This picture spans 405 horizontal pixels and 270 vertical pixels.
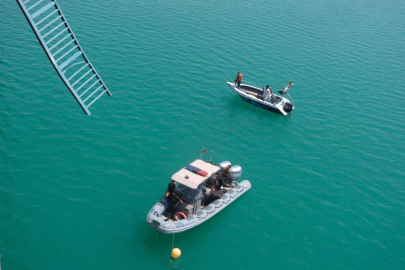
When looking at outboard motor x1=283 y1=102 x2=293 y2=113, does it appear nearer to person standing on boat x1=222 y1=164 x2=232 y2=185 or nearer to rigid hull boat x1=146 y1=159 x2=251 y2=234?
rigid hull boat x1=146 y1=159 x2=251 y2=234

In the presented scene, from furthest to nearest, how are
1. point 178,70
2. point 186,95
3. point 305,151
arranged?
point 178,70
point 186,95
point 305,151

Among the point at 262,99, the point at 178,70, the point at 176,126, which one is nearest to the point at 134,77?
the point at 178,70

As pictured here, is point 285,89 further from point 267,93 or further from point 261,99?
point 261,99

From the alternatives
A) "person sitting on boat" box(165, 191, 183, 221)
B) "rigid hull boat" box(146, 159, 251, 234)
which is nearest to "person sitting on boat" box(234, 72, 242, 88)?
"rigid hull boat" box(146, 159, 251, 234)

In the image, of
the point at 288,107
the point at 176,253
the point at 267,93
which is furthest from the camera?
the point at 267,93

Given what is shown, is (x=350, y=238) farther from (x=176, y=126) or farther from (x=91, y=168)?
(x=91, y=168)

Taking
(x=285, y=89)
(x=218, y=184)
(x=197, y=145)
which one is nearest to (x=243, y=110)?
(x=285, y=89)
